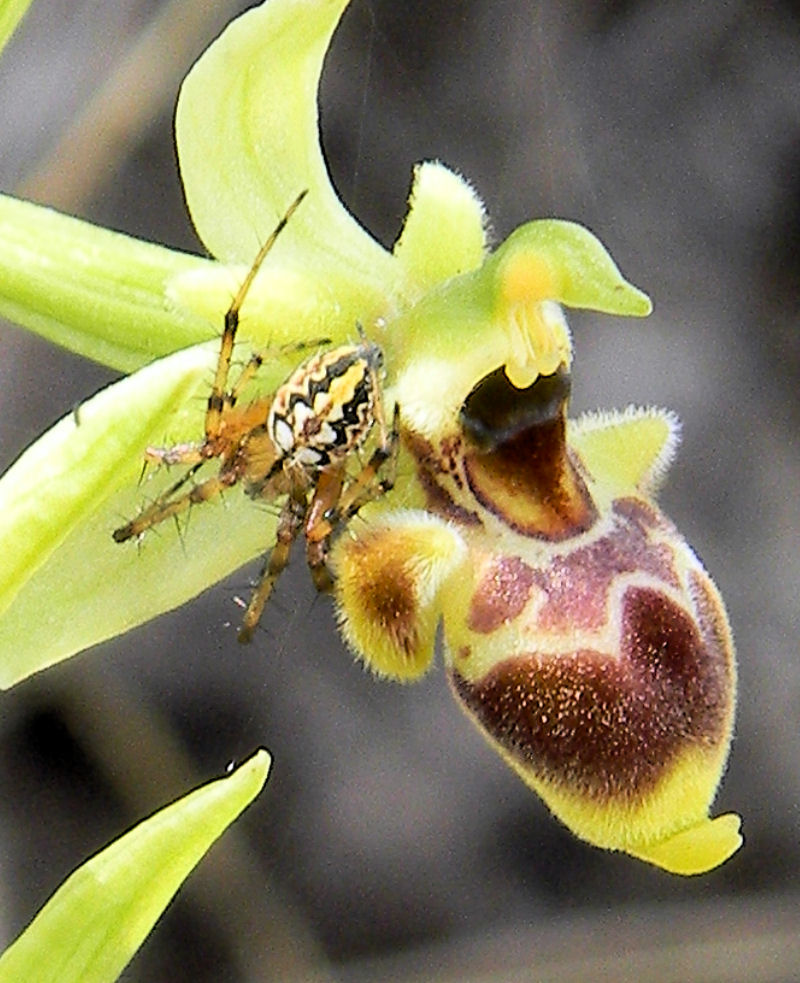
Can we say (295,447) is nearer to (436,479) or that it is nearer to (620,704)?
(436,479)

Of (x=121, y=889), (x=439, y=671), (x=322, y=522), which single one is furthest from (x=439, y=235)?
(x=439, y=671)

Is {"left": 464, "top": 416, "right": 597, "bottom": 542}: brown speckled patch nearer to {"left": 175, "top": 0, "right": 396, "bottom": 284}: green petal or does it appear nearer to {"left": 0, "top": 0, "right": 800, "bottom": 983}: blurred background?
{"left": 175, "top": 0, "right": 396, "bottom": 284}: green petal

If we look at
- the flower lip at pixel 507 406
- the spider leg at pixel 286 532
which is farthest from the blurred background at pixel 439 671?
the flower lip at pixel 507 406

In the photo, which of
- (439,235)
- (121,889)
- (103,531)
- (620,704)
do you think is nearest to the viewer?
(121,889)

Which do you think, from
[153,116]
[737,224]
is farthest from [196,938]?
[737,224]

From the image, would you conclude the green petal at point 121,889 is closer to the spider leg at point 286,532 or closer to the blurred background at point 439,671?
the spider leg at point 286,532

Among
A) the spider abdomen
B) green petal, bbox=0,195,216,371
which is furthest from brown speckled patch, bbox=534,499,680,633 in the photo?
green petal, bbox=0,195,216,371
